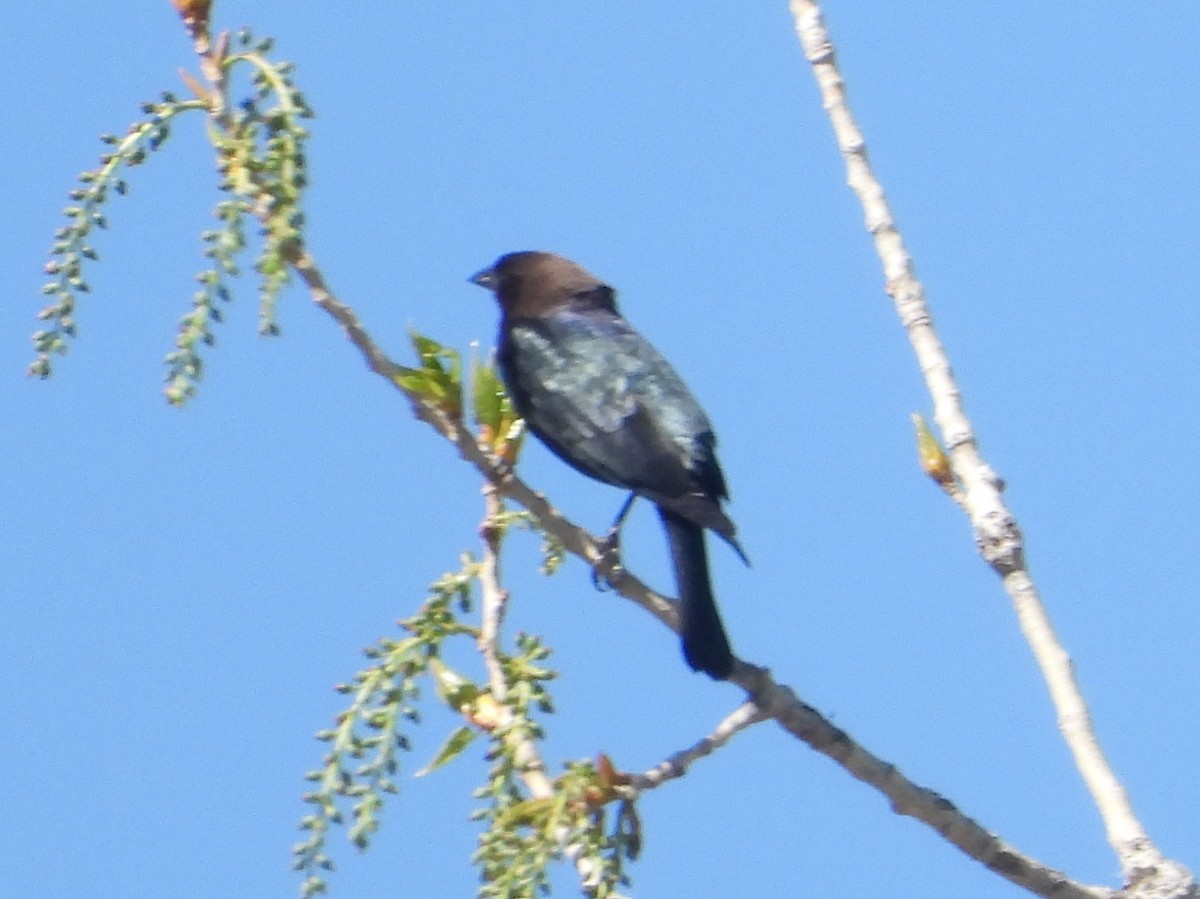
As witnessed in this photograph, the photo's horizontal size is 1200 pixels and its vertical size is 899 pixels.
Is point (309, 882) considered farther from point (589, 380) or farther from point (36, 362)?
point (589, 380)

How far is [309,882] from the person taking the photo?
224 centimetres

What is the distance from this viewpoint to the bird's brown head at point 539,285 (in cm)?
566

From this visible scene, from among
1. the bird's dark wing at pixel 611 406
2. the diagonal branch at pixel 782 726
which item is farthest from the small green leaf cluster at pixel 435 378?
the bird's dark wing at pixel 611 406

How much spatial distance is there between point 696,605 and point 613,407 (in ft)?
3.89

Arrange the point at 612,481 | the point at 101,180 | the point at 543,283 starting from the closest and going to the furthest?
1. the point at 101,180
2. the point at 612,481
3. the point at 543,283

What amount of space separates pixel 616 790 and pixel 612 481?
2068 millimetres

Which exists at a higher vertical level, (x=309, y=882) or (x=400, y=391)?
(x=400, y=391)

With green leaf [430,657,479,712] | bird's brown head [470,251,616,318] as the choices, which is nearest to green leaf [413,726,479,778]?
green leaf [430,657,479,712]

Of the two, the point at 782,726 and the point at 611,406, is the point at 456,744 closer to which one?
the point at 782,726

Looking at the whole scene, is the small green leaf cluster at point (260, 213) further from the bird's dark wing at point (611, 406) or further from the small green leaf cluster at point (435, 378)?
the bird's dark wing at point (611, 406)

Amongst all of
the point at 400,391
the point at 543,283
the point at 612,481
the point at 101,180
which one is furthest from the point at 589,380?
the point at 101,180

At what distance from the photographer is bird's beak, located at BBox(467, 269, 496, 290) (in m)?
6.09

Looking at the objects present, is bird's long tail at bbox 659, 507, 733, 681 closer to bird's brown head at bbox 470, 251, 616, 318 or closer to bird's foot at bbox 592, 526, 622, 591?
bird's foot at bbox 592, 526, 622, 591

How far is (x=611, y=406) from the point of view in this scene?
480 cm
